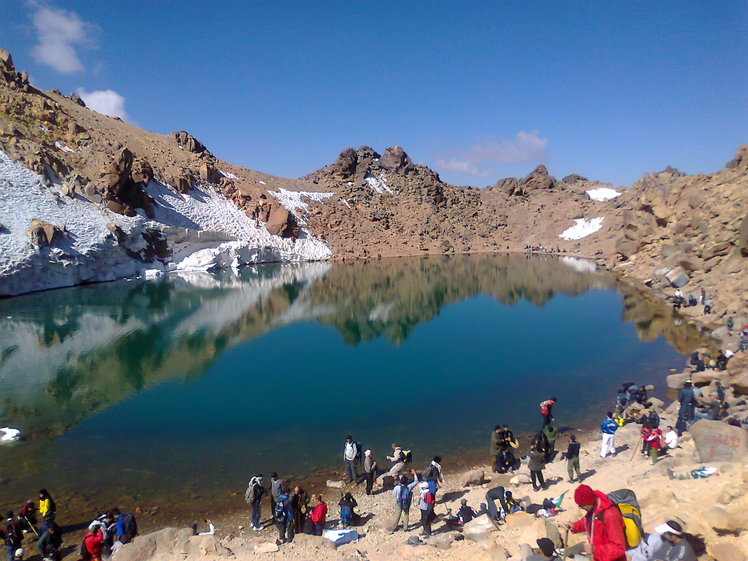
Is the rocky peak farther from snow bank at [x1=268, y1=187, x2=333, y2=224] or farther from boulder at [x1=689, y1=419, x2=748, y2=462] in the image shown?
boulder at [x1=689, y1=419, x2=748, y2=462]

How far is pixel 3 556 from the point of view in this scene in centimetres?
980

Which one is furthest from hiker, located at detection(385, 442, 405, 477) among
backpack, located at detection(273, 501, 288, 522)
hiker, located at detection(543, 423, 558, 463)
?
hiker, located at detection(543, 423, 558, 463)

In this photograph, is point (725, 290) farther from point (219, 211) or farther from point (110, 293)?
point (219, 211)

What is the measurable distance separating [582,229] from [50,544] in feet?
282

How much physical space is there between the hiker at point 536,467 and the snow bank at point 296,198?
67.7m

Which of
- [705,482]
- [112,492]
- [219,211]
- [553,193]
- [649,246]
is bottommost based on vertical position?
[112,492]

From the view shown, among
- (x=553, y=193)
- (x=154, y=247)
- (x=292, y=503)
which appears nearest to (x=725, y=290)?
(x=292, y=503)

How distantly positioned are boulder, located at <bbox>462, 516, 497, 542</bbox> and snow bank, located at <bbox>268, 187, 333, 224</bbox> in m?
69.2

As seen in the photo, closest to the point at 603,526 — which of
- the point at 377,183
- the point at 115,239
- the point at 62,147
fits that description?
the point at 115,239

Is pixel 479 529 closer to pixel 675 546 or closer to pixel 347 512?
pixel 347 512

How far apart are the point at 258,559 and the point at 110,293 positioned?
4094 cm

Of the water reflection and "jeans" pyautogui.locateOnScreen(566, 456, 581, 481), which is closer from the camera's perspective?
"jeans" pyautogui.locateOnScreen(566, 456, 581, 481)

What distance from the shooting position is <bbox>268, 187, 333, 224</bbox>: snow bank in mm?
76750

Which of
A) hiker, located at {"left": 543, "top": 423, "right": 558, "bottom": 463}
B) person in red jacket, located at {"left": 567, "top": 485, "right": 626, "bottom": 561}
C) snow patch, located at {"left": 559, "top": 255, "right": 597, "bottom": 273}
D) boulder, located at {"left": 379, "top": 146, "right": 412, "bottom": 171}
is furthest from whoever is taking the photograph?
boulder, located at {"left": 379, "top": 146, "right": 412, "bottom": 171}
